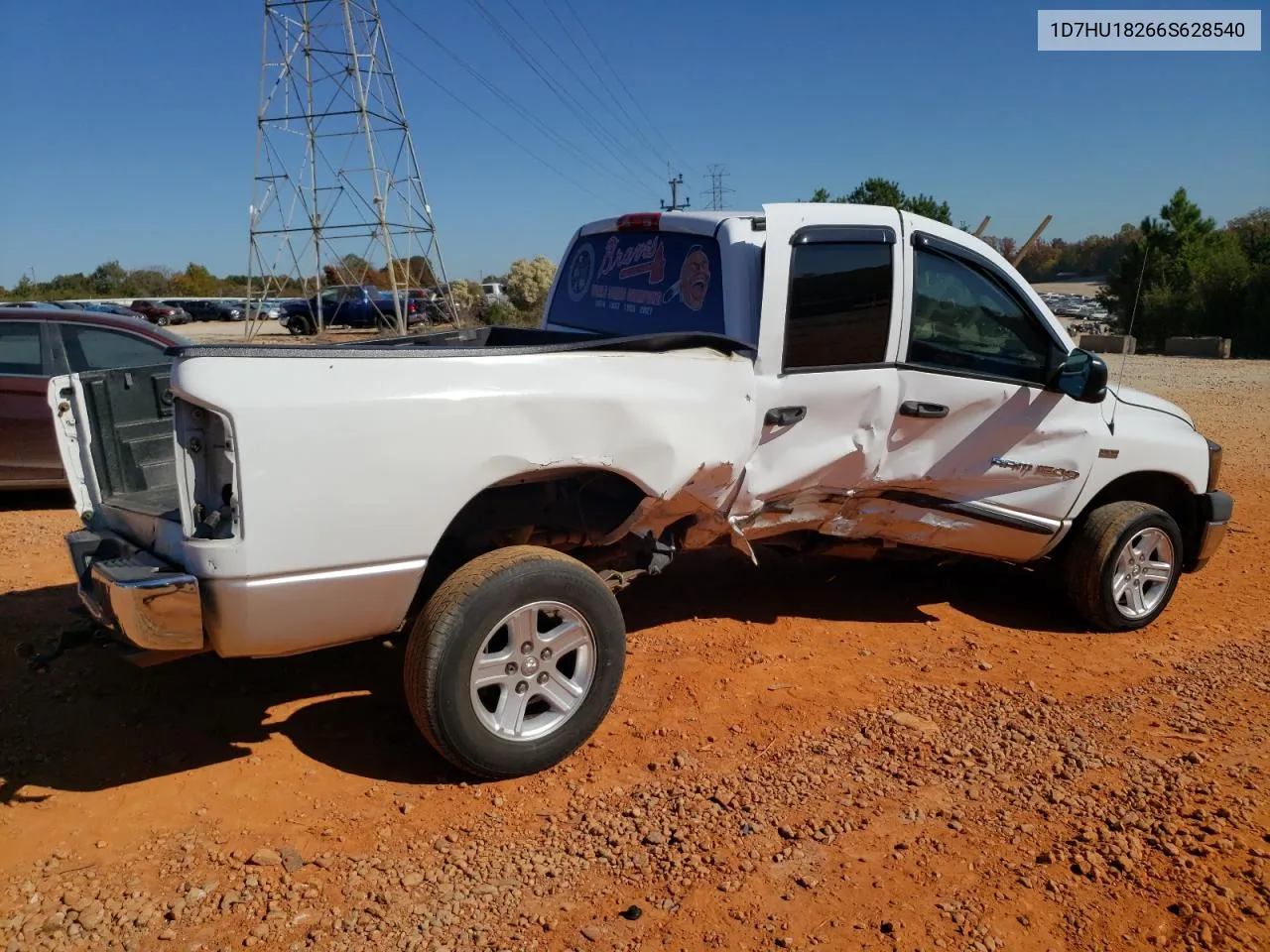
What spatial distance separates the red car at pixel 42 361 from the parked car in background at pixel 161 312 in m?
37.5

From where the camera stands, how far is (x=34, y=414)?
7.45 m

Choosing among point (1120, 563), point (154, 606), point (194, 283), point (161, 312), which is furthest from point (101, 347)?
point (194, 283)

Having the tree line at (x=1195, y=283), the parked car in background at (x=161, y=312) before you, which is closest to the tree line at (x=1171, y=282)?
the tree line at (x=1195, y=283)

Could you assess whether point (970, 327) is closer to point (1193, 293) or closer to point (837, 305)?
point (837, 305)

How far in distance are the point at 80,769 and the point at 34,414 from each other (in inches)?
190

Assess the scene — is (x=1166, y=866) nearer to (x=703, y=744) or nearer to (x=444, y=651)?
(x=703, y=744)

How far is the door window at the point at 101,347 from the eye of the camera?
25.1ft

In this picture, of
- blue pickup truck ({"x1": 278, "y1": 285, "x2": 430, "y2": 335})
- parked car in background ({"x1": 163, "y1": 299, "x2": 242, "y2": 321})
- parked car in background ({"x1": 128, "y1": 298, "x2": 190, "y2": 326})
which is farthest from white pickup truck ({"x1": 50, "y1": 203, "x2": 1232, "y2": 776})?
parked car in background ({"x1": 163, "y1": 299, "x2": 242, "y2": 321})

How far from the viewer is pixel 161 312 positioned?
43.0m

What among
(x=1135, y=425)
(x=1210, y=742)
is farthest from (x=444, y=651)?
(x=1135, y=425)

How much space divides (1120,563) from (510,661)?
138 inches

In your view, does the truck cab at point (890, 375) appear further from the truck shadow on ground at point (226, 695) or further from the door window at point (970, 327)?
the truck shadow on ground at point (226, 695)

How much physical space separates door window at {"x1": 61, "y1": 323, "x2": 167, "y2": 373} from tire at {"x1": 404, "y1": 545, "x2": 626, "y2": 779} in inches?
213

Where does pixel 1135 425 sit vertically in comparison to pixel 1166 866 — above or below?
above
